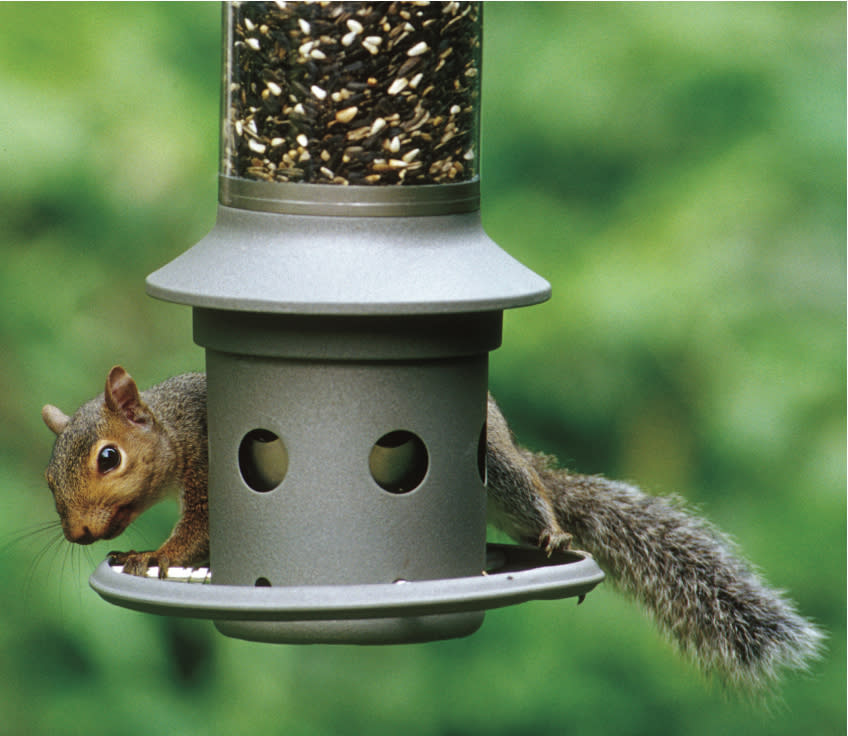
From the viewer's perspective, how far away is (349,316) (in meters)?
→ 2.24

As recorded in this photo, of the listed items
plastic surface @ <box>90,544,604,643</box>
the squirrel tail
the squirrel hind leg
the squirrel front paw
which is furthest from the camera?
the squirrel tail

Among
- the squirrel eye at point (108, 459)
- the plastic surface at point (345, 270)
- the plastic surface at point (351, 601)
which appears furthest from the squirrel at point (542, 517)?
the plastic surface at point (345, 270)

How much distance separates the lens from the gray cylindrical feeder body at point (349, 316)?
88.0 inches

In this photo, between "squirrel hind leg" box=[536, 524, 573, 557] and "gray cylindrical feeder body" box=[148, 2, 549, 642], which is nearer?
"gray cylindrical feeder body" box=[148, 2, 549, 642]

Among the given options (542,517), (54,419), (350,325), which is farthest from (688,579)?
(54,419)

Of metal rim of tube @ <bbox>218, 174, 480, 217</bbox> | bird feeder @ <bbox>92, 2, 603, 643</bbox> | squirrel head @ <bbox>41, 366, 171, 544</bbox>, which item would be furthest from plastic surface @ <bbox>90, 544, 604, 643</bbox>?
metal rim of tube @ <bbox>218, 174, 480, 217</bbox>

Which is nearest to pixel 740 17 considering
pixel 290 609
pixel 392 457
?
pixel 392 457

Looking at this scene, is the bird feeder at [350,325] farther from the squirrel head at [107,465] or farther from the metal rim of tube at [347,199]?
the squirrel head at [107,465]

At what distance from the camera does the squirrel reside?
2.51 meters

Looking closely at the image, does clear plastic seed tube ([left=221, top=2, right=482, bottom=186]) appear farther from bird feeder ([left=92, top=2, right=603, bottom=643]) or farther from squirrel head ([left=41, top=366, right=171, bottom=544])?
squirrel head ([left=41, top=366, right=171, bottom=544])

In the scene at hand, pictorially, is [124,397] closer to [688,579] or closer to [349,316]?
[349,316]

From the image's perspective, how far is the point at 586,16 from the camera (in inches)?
138

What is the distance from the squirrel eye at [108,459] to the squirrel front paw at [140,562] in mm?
125

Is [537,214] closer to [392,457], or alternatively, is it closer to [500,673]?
[500,673]
